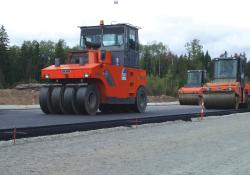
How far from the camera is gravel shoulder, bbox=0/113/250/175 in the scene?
24.4ft

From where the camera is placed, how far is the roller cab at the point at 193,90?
110ft

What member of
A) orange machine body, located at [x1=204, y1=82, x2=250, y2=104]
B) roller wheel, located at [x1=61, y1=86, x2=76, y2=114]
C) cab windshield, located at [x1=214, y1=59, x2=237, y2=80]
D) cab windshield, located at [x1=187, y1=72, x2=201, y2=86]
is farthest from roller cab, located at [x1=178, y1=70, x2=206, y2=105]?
roller wheel, located at [x1=61, y1=86, x2=76, y2=114]

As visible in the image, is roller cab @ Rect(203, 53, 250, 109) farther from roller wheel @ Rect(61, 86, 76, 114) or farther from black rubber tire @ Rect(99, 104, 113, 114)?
roller wheel @ Rect(61, 86, 76, 114)

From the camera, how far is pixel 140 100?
19.2 meters

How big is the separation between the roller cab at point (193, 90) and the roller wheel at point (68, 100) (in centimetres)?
1816

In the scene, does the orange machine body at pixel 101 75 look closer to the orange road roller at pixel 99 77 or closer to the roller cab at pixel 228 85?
the orange road roller at pixel 99 77

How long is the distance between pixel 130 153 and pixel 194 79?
26.9m

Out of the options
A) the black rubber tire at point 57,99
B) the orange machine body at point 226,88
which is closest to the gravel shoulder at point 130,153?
the black rubber tire at point 57,99

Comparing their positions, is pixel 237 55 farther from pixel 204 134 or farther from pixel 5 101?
pixel 5 101

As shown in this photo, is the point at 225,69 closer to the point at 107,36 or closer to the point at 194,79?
the point at 194,79

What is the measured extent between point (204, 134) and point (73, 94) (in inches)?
202

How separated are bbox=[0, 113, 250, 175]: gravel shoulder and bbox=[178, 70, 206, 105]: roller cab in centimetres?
2042

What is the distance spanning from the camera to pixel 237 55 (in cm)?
2642

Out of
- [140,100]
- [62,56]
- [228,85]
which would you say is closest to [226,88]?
[228,85]
